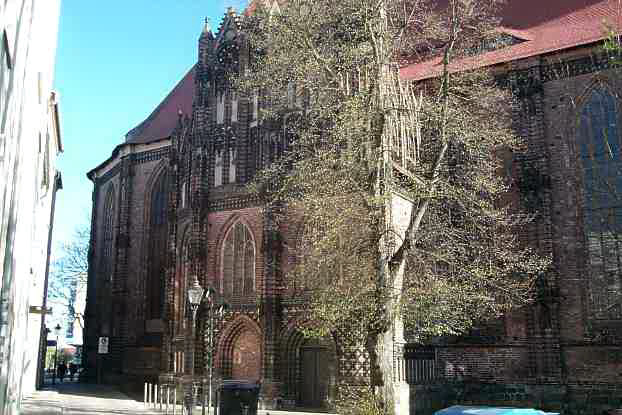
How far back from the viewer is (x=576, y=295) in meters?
19.7

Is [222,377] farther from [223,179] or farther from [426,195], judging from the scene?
[426,195]

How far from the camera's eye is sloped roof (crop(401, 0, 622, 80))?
2131 cm

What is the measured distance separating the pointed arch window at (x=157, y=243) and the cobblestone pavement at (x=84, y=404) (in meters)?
4.47

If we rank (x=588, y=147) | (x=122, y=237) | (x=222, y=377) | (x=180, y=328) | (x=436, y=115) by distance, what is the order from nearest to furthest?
(x=436, y=115)
(x=588, y=147)
(x=222, y=377)
(x=180, y=328)
(x=122, y=237)

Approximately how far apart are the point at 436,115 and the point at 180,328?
13740 millimetres

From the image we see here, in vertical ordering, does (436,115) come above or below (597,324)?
above

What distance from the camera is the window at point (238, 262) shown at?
73.9 feet

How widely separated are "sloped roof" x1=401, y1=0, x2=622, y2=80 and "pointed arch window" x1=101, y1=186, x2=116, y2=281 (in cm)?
1978

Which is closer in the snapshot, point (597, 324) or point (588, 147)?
point (597, 324)

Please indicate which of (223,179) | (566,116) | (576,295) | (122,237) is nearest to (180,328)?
(223,179)

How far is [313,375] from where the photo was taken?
21344 mm

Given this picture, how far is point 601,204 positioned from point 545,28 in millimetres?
6660

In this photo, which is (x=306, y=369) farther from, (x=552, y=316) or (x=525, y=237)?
(x=525, y=237)

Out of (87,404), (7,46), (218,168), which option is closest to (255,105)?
(218,168)
